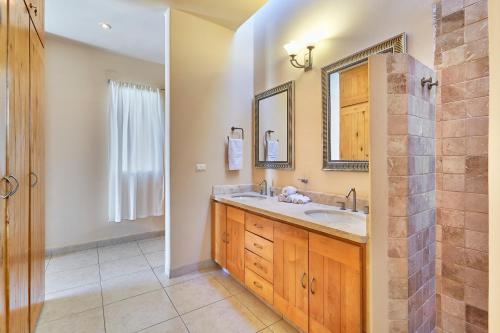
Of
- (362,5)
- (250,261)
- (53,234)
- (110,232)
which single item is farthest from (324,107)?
(53,234)

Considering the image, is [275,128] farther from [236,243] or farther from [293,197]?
[236,243]

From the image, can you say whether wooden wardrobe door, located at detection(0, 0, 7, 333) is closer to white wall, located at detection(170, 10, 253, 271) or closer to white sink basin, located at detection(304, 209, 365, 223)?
white wall, located at detection(170, 10, 253, 271)

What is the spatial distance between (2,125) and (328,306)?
1.86 metres

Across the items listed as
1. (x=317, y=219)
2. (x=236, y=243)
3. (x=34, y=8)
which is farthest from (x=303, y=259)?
(x=34, y=8)

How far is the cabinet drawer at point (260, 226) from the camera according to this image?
5.85ft

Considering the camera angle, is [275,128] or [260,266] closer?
[260,266]

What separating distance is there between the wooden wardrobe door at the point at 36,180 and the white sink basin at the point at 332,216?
1.86 m

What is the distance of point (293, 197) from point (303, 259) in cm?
68

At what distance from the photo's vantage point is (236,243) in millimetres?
2197

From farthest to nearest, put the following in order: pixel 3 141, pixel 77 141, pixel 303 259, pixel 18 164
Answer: pixel 77 141 → pixel 303 259 → pixel 18 164 → pixel 3 141

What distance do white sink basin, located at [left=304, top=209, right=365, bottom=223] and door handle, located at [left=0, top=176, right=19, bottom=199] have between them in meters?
1.67

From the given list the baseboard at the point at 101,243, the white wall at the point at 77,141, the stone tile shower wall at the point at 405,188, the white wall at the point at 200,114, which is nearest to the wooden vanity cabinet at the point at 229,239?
the white wall at the point at 200,114

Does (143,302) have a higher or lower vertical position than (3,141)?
lower

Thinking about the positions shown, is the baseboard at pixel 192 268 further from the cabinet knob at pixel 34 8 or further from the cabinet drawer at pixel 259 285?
the cabinet knob at pixel 34 8
